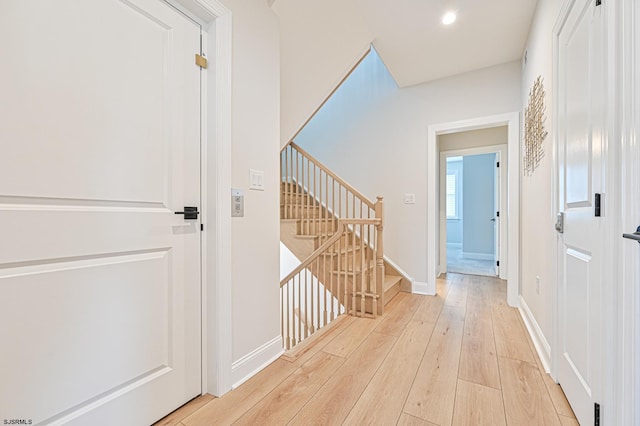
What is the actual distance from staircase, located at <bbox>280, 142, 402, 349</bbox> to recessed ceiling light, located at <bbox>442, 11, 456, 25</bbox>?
1642 millimetres

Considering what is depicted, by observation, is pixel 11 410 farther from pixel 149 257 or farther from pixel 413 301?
pixel 413 301

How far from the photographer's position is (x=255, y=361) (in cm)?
162

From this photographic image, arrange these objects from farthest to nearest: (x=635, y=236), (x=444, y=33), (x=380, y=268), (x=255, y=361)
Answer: (x=380, y=268) < (x=444, y=33) < (x=255, y=361) < (x=635, y=236)

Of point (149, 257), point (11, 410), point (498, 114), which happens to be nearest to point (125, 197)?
point (149, 257)

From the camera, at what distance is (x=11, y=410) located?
0.86 m

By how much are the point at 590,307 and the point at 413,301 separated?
198 centimetres

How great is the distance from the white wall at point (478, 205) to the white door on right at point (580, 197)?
4.83m

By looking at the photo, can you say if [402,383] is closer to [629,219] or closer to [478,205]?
[629,219]

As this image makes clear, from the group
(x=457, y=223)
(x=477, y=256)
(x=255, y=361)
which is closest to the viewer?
(x=255, y=361)

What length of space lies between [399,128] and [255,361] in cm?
304

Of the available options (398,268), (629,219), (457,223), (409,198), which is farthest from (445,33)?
(457,223)

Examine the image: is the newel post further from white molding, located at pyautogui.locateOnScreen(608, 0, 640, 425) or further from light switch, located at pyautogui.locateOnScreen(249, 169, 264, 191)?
white molding, located at pyautogui.locateOnScreen(608, 0, 640, 425)

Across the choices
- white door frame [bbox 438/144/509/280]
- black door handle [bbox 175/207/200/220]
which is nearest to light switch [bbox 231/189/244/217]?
black door handle [bbox 175/207/200/220]

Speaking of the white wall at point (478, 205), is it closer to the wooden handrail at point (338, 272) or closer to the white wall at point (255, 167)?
the wooden handrail at point (338, 272)
